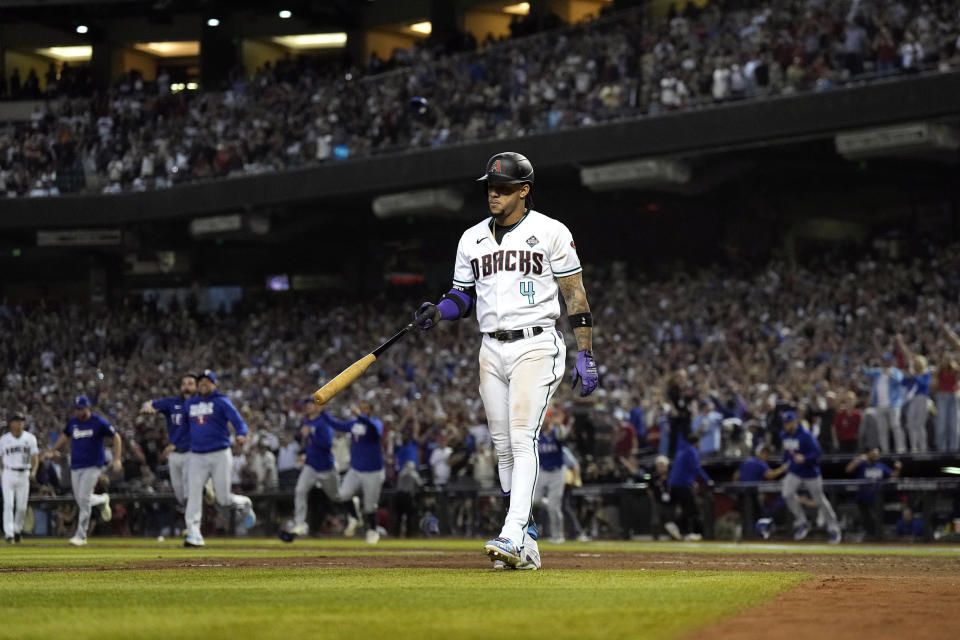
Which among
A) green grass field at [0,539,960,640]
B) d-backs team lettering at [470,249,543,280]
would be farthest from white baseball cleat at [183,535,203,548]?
d-backs team lettering at [470,249,543,280]

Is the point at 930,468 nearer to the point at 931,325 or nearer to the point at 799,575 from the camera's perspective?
the point at 931,325

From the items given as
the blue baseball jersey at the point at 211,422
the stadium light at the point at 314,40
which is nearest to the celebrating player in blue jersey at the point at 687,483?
the blue baseball jersey at the point at 211,422

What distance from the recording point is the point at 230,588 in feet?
20.3

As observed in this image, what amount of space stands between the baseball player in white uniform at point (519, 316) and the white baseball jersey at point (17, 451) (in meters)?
11.8

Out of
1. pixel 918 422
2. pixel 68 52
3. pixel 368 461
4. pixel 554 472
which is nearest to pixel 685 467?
pixel 554 472

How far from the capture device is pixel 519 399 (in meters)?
7.23

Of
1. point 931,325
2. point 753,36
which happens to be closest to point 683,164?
point 753,36

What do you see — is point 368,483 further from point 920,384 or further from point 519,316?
point 519,316

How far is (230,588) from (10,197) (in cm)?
3006

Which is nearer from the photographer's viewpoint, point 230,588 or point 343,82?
point 230,588

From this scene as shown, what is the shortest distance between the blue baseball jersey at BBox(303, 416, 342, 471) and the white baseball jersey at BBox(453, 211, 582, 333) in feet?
32.3

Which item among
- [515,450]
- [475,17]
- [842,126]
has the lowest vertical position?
[515,450]

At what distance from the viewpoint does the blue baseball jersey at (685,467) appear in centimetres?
1770

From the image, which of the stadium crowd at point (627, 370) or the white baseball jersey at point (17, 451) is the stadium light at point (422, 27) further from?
the white baseball jersey at point (17, 451)
